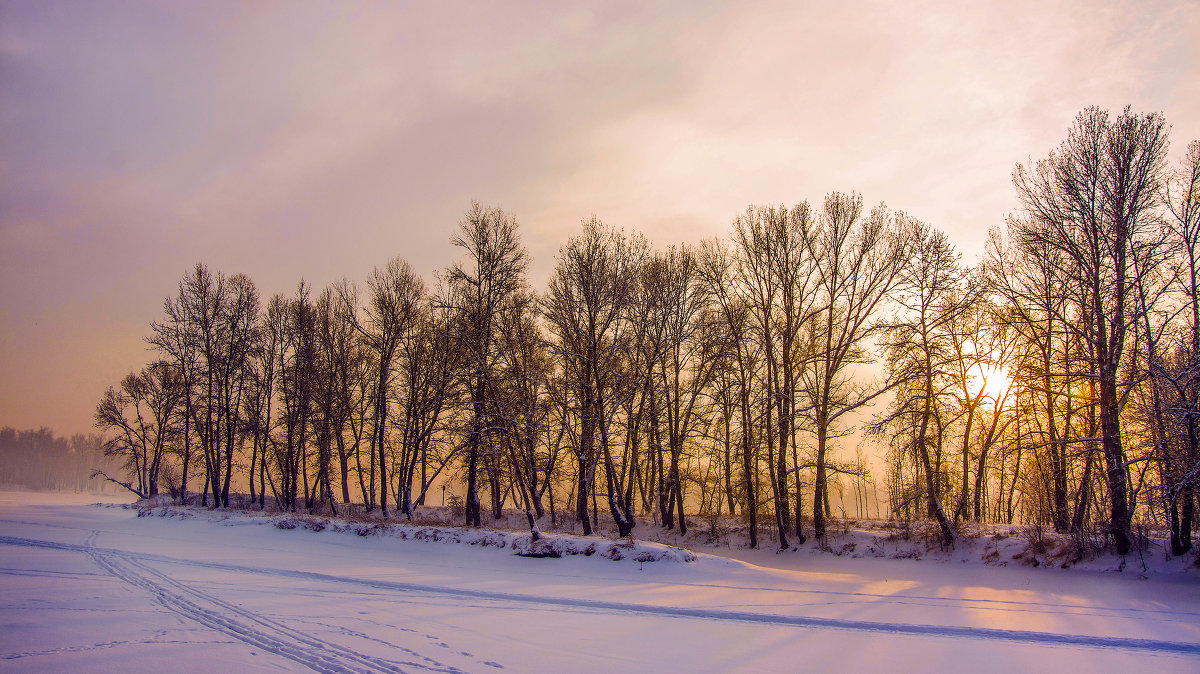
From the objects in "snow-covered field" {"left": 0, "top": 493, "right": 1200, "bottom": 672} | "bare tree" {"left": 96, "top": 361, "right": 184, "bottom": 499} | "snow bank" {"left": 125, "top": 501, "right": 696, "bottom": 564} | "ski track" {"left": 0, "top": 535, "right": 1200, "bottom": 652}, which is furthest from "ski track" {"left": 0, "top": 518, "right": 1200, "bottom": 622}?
"bare tree" {"left": 96, "top": 361, "right": 184, "bottom": 499}

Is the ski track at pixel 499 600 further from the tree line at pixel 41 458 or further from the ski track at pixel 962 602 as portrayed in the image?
the tree line at pixel 41 458

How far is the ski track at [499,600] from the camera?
757 centimetres

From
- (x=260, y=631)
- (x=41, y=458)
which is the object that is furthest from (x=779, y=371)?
(x=41, y=458)

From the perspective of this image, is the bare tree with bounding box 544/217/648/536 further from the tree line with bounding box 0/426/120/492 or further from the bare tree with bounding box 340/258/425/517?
the tree line with bounding box 0/426/120/492

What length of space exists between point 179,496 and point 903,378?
159 feet

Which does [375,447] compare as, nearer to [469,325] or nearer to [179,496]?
[469,325]

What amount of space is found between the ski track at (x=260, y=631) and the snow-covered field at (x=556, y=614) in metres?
0.04

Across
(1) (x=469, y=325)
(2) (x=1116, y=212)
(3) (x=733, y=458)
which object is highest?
(2) (x=1116, y=212)

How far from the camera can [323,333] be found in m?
33.3

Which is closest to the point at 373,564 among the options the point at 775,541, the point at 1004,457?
the point at 775,541

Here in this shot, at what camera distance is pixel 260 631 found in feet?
26.6

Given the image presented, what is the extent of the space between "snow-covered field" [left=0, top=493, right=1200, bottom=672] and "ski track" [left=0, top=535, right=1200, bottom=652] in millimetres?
47

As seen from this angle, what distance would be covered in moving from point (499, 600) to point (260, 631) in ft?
16.6

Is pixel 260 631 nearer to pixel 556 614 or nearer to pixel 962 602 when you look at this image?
pixel 556 614
